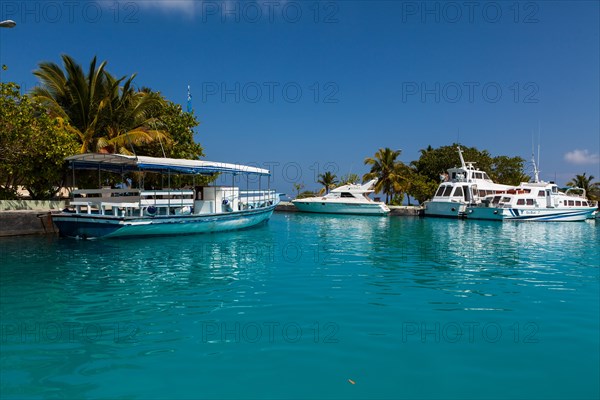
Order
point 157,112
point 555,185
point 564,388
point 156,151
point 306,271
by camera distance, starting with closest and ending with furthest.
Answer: point 564,388, point 306,271, point 156,151, point 157,112, point 555,185

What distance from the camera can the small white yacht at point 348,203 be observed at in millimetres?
42875

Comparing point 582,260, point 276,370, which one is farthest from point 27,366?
point 582,260

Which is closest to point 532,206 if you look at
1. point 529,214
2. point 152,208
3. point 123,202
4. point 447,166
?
point 529,214

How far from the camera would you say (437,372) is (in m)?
5.16

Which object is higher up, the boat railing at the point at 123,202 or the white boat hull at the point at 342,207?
the boat railing at the point at 123,202

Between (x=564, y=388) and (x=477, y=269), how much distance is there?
26.9 feet

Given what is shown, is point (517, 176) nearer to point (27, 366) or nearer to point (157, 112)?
point (157, 112)

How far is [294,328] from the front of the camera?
267 inches

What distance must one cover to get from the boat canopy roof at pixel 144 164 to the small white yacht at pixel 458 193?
24.2 metres

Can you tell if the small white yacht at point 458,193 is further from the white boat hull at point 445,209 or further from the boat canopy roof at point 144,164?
the boat canopy roof at point 144,164

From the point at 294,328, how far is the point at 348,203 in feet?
122

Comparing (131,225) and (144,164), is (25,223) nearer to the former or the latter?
(131,225)

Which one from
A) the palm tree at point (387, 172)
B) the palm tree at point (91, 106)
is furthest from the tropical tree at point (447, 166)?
the palm tree at point (91, 106)

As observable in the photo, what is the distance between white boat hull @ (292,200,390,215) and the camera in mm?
42750
